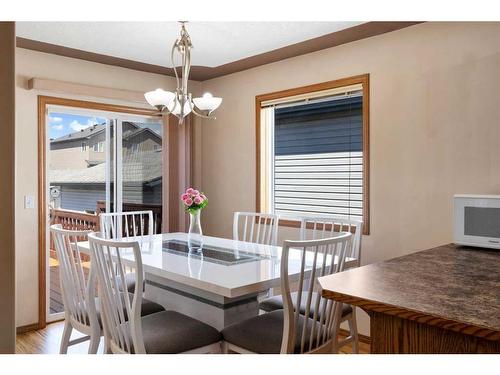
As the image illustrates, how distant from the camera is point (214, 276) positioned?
2033mm

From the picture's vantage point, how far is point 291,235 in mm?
3674

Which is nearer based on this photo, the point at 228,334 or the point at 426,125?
the point at 228,334

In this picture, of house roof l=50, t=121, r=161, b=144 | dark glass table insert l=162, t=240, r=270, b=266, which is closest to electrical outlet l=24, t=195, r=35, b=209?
house roof l=50, t=121, r=161, b=144

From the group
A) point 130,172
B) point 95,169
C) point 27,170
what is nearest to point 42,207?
point 27,170

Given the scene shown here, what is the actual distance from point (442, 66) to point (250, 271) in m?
1.80

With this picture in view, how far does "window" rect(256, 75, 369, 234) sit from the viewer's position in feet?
10.7

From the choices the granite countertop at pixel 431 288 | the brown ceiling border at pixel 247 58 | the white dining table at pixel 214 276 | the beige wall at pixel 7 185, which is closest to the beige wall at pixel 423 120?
the brown ceiling border at pixel 247 58

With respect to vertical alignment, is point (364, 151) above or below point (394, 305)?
above

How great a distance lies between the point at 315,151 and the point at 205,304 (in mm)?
1731

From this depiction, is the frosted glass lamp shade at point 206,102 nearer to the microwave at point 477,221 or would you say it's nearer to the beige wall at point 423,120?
the beige wall at point 423,120

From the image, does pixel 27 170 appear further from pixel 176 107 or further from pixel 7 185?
pixel 7 185
